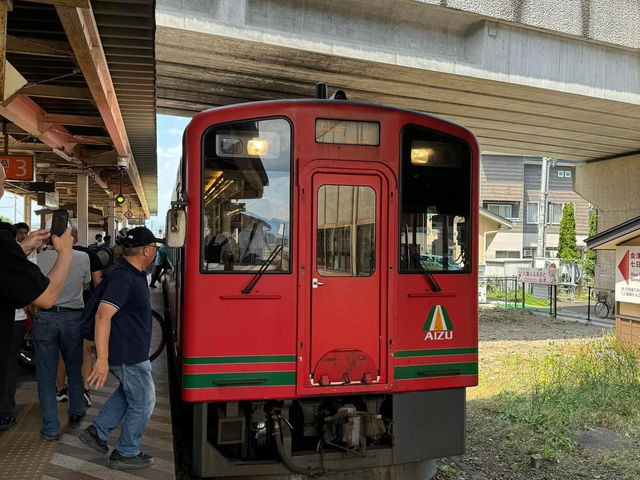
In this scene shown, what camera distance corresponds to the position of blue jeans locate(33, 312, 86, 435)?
460cm

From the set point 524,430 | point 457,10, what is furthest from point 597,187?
point 524,430

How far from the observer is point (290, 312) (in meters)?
4.41

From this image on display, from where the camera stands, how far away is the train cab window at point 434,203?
4754mm

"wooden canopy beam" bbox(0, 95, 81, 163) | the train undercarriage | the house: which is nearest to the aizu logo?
the train undercarriage

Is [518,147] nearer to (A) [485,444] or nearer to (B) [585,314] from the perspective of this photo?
(B) [585,314]

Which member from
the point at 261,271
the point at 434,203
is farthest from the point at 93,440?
the point at 434,203

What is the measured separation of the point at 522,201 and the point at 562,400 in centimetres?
2708

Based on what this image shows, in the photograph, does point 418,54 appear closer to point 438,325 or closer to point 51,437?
point 438,325

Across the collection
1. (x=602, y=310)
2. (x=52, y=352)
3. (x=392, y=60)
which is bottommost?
(x=602, y=310)

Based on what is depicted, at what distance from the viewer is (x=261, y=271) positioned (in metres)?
4.39

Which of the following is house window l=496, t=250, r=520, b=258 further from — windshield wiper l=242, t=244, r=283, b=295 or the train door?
windshield wiper l=242, t=244, r=283, b=295

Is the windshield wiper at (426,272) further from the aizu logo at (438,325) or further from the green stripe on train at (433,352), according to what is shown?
the green stripe on train at (433,352)

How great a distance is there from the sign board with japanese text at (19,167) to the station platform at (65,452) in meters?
5.45

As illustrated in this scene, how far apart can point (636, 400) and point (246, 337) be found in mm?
5738
